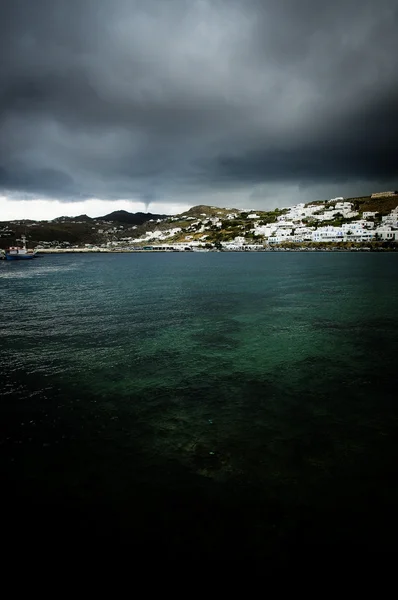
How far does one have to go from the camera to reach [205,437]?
32.9ft

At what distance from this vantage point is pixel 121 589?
5.68 m

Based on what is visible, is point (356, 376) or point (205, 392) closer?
point (205, 392)

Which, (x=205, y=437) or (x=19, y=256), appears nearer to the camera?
(x=205, y=437)

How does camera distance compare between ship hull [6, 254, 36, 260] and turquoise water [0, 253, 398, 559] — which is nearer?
turquoise water [0, 253, 398, 559]

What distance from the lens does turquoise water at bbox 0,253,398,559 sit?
700 cm

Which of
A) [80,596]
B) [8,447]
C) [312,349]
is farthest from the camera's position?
[312,349]

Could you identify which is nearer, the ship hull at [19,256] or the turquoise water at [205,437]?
the turquoise water at [205,437]

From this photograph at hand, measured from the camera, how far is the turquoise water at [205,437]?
700 centimetres

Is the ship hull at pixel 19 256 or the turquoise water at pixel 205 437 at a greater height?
the ship hull at pixel 19 256

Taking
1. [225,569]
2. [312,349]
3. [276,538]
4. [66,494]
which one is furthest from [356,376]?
[66,494]

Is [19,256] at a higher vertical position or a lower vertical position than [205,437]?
higher

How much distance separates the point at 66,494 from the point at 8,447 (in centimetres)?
300

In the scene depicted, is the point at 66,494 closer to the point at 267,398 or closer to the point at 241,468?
the point at 241,468

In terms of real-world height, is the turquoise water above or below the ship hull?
below
